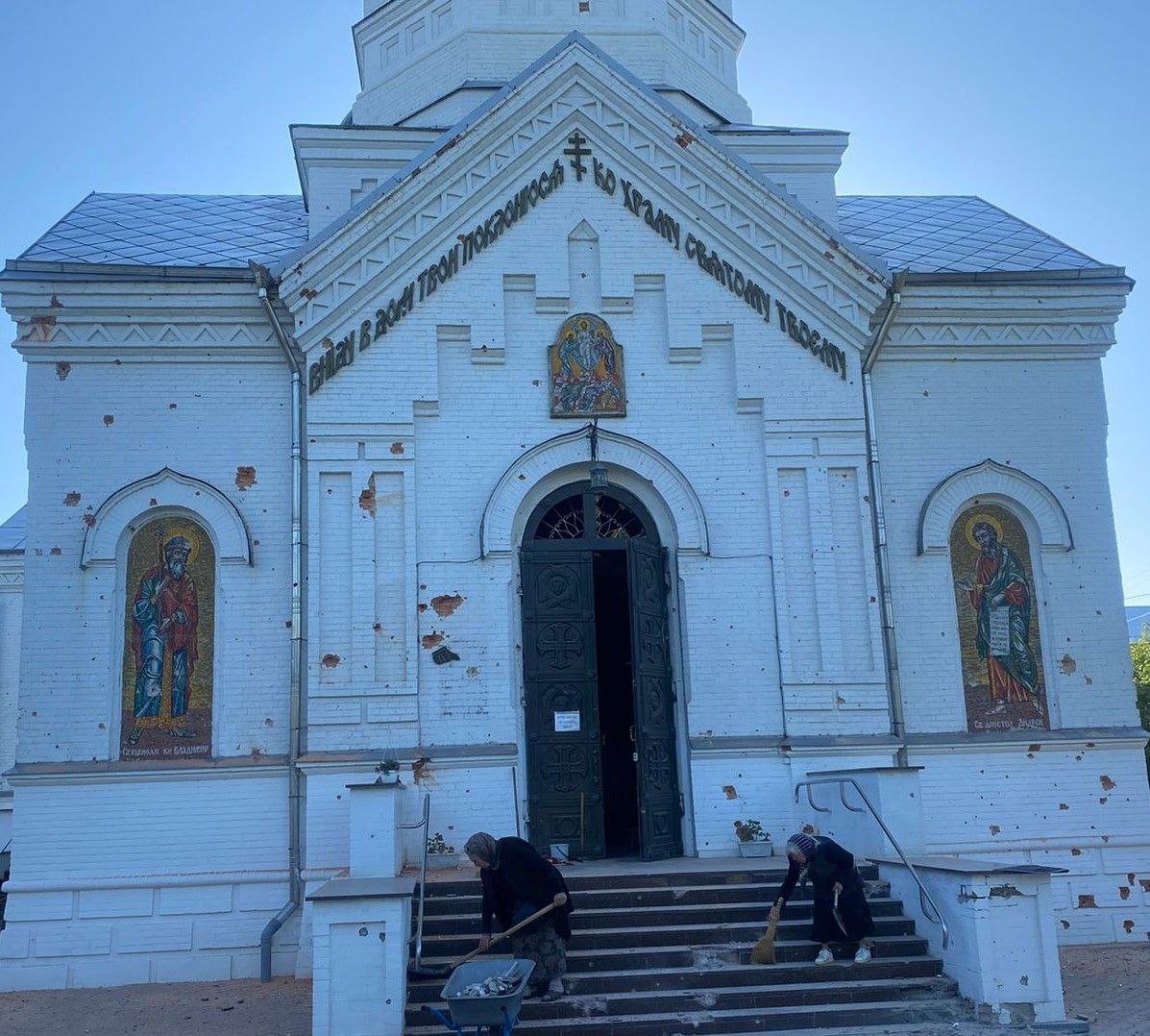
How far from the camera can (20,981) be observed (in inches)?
450

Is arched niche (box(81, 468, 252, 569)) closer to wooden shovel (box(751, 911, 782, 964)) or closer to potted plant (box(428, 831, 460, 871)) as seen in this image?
potted plant (box(428, 831, 460, 871))

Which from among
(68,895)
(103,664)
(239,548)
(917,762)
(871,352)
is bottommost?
(68,895)

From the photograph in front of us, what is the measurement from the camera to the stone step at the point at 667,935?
9.67 metres

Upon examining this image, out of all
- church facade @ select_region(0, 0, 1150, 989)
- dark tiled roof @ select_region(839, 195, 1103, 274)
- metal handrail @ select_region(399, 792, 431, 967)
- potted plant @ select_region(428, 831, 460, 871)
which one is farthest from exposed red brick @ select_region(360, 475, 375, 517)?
dark tiled roof @ select_region(839, 195, 1103, 274)

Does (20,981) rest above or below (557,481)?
below

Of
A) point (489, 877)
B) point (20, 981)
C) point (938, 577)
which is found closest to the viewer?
point (489, 877)

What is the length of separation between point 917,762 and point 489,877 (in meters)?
5.52

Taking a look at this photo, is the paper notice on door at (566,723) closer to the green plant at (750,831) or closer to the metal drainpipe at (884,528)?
the green plant at (750,831)

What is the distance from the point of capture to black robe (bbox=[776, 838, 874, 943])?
31.3 feet

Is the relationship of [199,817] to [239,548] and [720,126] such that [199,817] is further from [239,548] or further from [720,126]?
[720,126]

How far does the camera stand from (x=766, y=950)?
935 centimetres

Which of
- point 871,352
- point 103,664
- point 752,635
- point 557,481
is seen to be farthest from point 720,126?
point 103,664

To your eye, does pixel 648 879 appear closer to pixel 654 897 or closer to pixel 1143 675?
pixel 654 897

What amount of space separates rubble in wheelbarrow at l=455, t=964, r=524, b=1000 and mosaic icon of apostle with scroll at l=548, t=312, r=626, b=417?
21.7ft
